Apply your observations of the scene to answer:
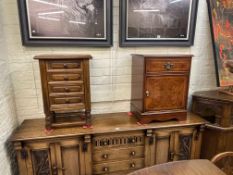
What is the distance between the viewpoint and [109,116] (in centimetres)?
202

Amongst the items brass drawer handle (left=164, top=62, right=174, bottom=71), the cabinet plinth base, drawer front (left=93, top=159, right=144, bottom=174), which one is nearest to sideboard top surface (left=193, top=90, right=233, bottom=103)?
the cabinet plinth base

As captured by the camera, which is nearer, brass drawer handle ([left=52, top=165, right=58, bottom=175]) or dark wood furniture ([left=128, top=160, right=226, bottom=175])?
dark wood furniture ([left=128, top=160, right=226, bottom=175])

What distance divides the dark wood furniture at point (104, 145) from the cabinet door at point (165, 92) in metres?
0.18

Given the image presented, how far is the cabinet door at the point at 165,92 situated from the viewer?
1.74 m

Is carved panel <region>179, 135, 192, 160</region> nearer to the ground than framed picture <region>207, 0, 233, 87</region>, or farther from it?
nearer to the ground

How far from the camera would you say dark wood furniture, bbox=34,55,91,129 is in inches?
61.6

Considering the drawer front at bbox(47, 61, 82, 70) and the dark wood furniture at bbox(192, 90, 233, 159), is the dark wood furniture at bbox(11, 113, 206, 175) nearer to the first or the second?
the dark wood furniture at bbox(192, 90, 233, 159)

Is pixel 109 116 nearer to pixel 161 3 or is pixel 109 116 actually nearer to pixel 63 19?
pixel 63 19

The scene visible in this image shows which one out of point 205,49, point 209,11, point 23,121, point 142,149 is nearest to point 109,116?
point 142,149

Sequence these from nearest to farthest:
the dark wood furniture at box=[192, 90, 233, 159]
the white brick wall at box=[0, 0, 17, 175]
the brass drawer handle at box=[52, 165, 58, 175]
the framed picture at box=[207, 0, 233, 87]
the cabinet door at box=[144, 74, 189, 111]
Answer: the white brick wall at box=[0, 0, 17, 175]
the brass drawer handle at box=[52, 165, 58, 175]
the cabinet door at box=[144, 74, 189, 111]
the dark wood furniture at box=[192, 90, 233, 159]
the framed picture at box=[207, 0, 233, 87]

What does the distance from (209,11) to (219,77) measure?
75 cm

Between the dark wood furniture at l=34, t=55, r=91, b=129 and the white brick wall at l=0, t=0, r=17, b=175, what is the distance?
1.15 feet

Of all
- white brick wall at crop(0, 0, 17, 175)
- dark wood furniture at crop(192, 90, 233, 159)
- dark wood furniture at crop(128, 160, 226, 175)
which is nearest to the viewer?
dark wood furniture at crop(128, 160, 226, 175)

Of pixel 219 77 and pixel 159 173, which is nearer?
pixel 159 173
